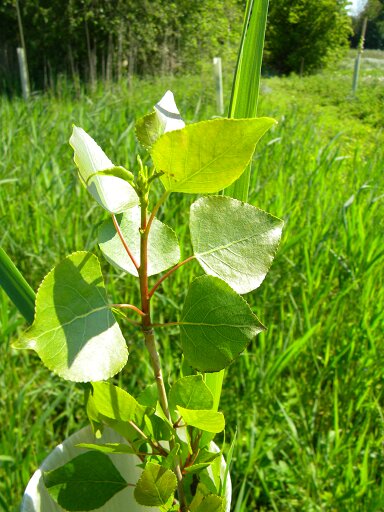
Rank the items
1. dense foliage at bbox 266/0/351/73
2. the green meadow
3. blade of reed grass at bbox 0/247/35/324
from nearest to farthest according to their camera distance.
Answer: blade of reed grass at bbox 0/247/35/324 → the green meadow → dense foliage at bbox 266/0/351/73

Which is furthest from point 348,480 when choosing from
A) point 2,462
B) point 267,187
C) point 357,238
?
point 267,187

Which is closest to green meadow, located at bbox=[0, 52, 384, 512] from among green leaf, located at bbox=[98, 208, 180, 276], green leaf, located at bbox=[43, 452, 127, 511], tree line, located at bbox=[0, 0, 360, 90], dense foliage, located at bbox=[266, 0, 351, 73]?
green leaf, located at bbox=[43, 452, 127, 511]

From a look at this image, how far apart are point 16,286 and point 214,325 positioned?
15 cm

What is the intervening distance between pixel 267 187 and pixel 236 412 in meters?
0.91

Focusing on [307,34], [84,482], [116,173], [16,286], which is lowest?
[307,34]

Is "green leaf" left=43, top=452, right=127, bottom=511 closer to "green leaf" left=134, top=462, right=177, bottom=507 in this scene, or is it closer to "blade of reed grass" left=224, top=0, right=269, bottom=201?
"green leaf" left=134, top=462, right=177, bottom=507

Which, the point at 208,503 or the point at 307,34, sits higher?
the point at 208,503

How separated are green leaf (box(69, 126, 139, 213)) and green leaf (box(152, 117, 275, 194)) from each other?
23 mm

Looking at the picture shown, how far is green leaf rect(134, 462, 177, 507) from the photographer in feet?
0.97

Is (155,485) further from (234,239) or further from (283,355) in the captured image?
(283,355)

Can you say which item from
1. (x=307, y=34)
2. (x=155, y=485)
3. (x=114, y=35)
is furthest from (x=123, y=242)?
(x=307, y=34)

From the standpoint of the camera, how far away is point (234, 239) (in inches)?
11.1

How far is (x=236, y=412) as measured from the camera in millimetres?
1066

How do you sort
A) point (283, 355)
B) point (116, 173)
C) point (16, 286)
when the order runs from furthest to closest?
point (283, 355) < point (16, 286) < point (116, 173)
